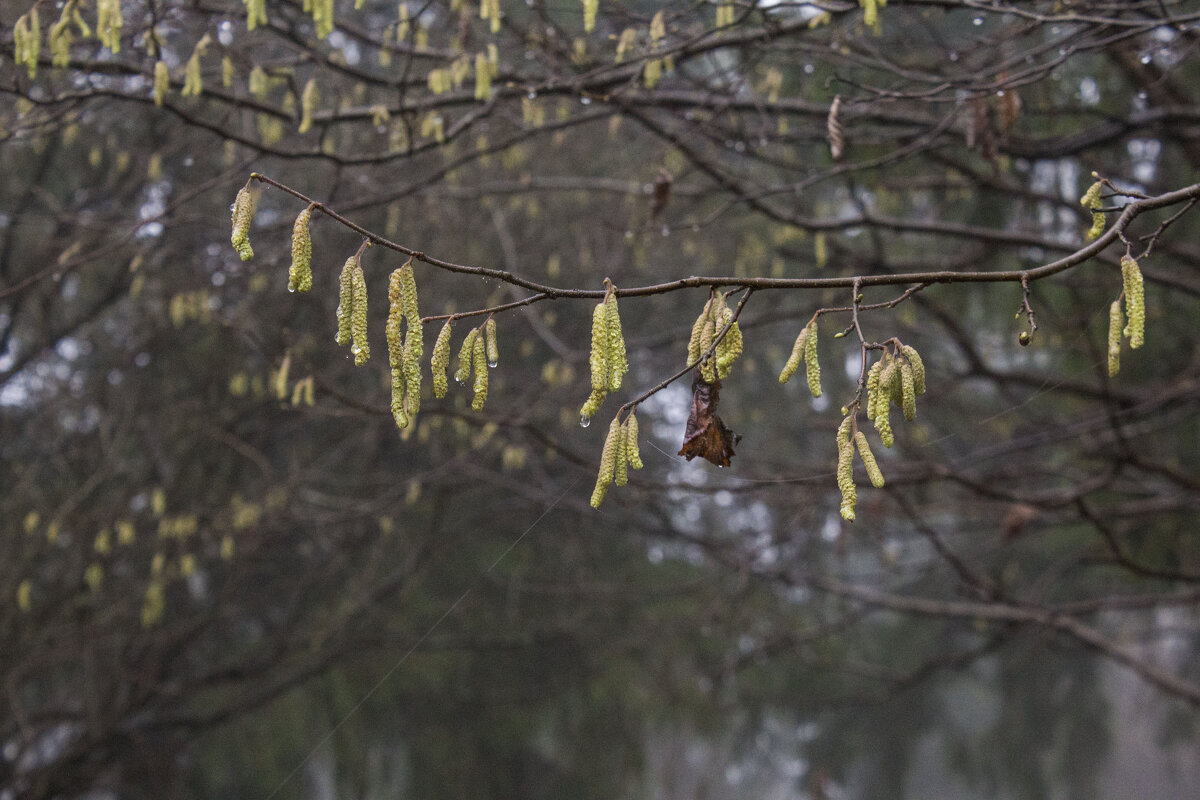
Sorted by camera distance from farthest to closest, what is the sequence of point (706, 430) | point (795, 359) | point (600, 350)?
1. point (706, 430)
2. point (795, 359)
3. point (600, 350)

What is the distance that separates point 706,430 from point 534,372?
4.60 metres

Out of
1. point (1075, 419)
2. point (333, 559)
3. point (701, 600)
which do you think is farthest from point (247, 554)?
point (1075, 419)

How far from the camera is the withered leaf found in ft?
4.19

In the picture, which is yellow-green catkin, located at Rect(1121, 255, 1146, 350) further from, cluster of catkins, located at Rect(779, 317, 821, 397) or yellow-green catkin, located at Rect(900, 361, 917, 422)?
cluster of catkins, located at Rect(779, 317, 821, 397)

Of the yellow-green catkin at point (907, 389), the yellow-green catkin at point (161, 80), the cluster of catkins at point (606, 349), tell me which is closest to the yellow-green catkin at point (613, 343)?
the cluster of catkins at point (606, 349)

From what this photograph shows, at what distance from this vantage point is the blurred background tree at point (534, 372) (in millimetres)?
2775

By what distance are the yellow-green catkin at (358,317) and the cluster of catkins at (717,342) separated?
37cm

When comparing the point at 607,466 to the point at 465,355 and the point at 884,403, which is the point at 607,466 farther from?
the point at 884,403

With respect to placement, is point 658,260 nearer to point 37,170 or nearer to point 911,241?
point 911,241

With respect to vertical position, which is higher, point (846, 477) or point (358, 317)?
point (358, 317)

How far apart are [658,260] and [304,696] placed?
3855mm

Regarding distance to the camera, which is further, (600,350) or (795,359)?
(795,359)

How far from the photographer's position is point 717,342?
1.13 meters

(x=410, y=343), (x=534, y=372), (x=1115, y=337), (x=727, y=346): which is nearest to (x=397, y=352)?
(x=410, y=343)
